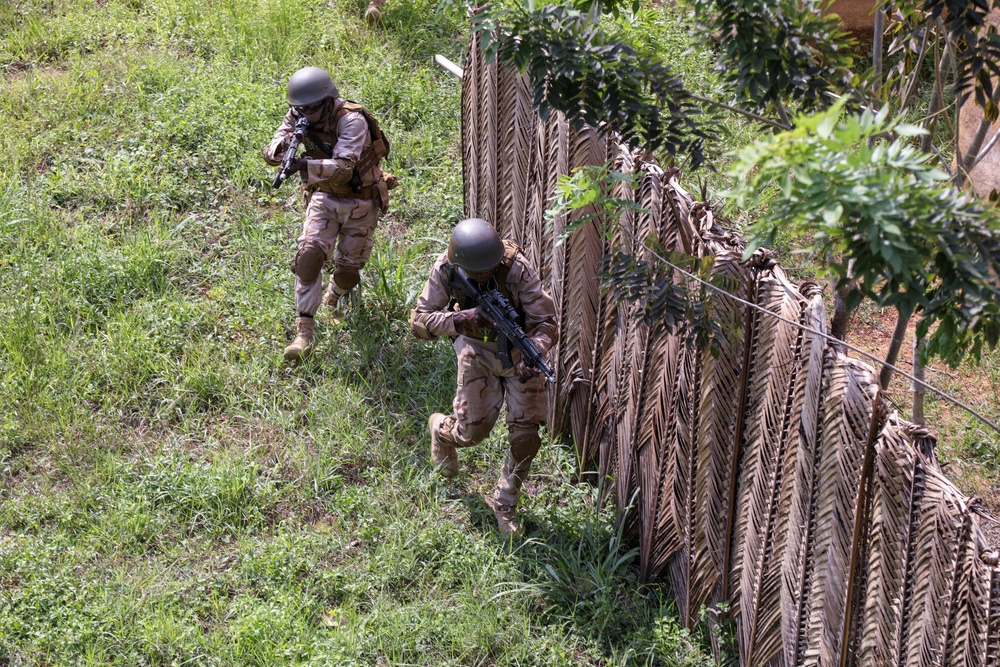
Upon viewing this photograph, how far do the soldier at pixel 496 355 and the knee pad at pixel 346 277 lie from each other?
4.56 ft

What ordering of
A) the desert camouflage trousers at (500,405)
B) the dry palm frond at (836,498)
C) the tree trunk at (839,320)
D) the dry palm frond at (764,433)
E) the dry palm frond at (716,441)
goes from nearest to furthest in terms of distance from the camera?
the dry palm frond at (836,498) < the dry palm frond at (764,433) < the tree trunk at (839,320) < the dry palm frond at (716,441) < the desert camouflage trousers at (500,405)

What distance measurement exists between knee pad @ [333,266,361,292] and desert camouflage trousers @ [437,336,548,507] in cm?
156

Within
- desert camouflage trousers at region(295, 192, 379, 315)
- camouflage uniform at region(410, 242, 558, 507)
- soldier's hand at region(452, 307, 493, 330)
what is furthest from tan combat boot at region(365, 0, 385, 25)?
soldier's hand at region(452, 307, 493, 330)

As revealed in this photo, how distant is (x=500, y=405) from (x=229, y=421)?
1.71 meters

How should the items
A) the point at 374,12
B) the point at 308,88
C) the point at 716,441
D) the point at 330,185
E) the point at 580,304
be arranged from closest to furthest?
1. the point at 716,441
2. the point at 580,304
3. the point at 308,88
4. the point at 330,185
5. the point at 374,12

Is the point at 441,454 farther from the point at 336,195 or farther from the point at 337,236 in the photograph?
the point at 336,195

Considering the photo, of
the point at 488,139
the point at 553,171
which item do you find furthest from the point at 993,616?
the point at 488,139

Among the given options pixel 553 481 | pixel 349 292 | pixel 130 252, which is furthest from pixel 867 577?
pixel 130 252

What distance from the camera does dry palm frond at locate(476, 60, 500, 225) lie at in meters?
5.85

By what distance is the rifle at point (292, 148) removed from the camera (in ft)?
19.5

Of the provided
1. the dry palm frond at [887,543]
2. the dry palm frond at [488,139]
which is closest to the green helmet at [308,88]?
the dry palm frond at [488,139]

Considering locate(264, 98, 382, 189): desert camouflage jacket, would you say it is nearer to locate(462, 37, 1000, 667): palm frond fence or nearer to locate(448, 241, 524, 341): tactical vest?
locate(462, 37, 1000, 667): palm frond fence

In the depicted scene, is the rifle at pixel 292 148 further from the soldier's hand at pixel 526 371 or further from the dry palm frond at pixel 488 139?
the soldier's hand at pixel 526 371

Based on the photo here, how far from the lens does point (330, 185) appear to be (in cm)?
607
